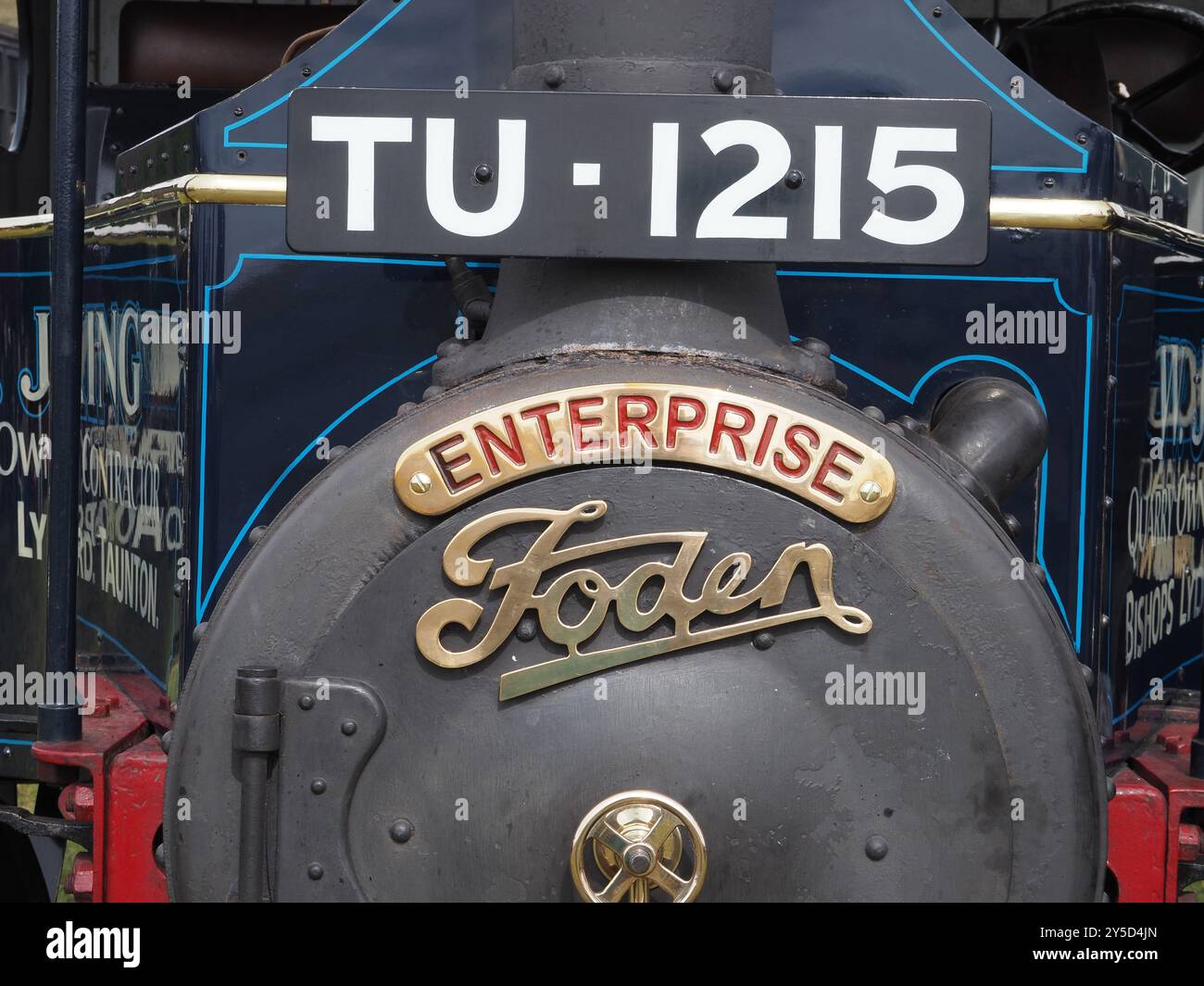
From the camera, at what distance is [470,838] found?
145 centimetres

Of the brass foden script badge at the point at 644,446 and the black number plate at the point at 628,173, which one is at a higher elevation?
the black number plate at the point at 628,173

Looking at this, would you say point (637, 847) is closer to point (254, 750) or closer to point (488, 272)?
point (254, 750)

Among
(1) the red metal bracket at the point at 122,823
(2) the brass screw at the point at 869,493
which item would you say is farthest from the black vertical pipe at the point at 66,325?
(2) the brass screw at the point at 869,493

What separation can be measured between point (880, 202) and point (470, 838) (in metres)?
0.77

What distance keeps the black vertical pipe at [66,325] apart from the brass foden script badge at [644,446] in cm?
41

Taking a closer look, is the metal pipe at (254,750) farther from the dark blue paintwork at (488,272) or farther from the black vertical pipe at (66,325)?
the dark blue paintwork at (488,272)

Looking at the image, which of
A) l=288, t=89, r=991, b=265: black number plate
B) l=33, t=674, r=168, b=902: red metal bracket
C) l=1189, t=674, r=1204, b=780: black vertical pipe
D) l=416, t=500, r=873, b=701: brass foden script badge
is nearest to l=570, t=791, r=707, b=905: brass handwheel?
l=416, t=500, r=873, b=701: brass foden script badge

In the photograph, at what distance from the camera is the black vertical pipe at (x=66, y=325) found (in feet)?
5.17

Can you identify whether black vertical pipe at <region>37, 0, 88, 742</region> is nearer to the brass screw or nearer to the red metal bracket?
the red metal bracket

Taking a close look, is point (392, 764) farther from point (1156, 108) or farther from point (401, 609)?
point (1156, 108)

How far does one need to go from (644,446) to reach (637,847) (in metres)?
0.39

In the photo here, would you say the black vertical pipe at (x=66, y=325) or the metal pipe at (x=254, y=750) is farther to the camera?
the black vertical pipe at (x=66, y=325)

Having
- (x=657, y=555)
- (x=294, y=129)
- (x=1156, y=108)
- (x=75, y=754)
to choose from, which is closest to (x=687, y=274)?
(x=657, y=555)

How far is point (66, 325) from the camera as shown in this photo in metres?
1.59
